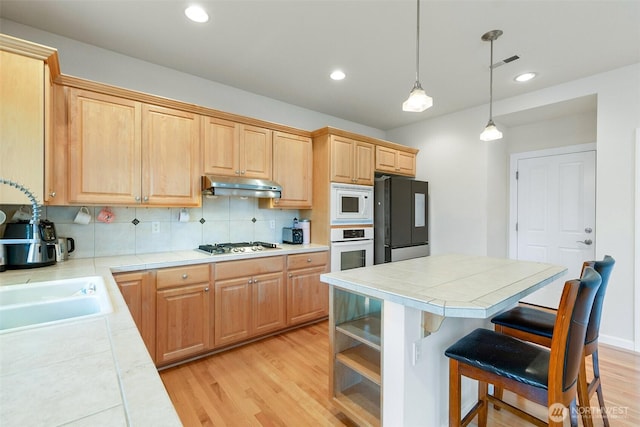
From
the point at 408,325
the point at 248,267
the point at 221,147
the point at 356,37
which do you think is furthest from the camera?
the point at 221,147

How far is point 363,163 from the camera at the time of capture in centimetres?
366

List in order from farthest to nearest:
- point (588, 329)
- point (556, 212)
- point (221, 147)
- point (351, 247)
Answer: point (556, 212), point (351, 247), point (221, 147), point (588, 329)

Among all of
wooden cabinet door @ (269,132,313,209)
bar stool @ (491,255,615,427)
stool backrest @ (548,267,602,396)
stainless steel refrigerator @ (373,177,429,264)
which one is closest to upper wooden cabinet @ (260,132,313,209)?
wooden cabinet door @ (269,132,313,209)

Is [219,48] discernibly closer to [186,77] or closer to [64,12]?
[186,77]

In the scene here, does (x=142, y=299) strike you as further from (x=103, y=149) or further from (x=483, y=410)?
(x=483, y=410)

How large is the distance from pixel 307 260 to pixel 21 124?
2396mm

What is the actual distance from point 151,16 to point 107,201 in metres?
1.39

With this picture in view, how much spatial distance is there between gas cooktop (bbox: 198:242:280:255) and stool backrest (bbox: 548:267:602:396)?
7.47 ft

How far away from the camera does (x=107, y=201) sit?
2.23m

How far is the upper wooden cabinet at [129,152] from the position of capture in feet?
7.00

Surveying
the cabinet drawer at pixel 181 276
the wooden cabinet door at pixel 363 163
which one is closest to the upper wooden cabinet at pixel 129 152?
the cabinet drawer at pixel 181 276

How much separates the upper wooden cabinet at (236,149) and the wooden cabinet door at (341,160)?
0.73 m

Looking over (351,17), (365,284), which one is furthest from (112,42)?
(365,284)

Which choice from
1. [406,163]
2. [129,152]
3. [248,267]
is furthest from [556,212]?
[129,152]
